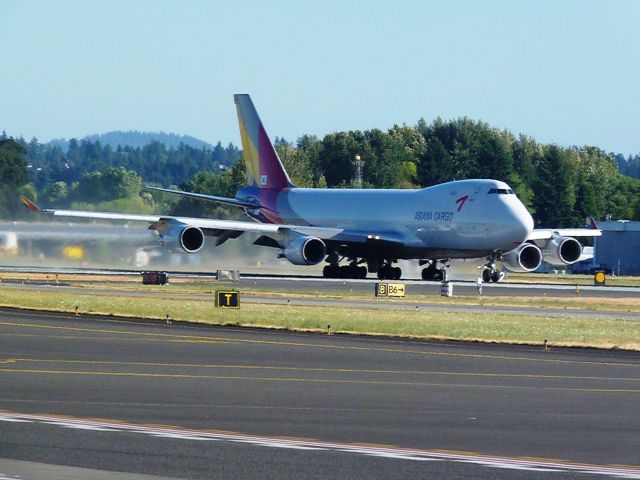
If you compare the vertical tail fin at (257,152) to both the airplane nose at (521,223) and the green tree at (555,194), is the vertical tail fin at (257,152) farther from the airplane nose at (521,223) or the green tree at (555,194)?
the green tree at (555,194)

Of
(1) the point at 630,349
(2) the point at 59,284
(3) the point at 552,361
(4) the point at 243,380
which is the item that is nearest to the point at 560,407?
(4) the point at 243,380

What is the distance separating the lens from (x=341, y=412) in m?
18.7

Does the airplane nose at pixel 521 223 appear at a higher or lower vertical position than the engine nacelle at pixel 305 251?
higher

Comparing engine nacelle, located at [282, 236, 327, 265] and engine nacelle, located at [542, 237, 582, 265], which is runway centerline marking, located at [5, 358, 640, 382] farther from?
engine nacelle, located at [542, 237, 582, 265]

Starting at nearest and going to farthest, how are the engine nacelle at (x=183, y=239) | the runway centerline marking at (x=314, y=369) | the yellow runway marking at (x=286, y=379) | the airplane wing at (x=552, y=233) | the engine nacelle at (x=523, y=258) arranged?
1. the yellow runway marking at (x=286, y=379)
2. the runway centerline marking at (x=314, y=369)
3. the engine nacelle at (x=183, y=239)
4. the engine nacelle at (x=523, y=258)
5. the airplane wing at (x=552, y=233)

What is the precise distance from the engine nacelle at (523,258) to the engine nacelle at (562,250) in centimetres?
172

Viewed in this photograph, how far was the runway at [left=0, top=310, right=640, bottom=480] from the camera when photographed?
14.2 meters

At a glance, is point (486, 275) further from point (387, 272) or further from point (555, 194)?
point (555, 194)

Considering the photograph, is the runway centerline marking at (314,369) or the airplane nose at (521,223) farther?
the airplane nose at (521,223)

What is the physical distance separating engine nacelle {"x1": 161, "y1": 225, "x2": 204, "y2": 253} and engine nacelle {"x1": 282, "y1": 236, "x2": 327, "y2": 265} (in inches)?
160

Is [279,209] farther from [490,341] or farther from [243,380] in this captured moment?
[243,380]

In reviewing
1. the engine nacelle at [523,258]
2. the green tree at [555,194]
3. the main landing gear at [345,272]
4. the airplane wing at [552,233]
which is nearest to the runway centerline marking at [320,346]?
the airplane wing at [552,233]

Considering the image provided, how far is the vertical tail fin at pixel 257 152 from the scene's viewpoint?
73.2 meters

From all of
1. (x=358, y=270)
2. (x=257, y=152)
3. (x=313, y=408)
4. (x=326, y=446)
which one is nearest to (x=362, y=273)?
(x=358, y=270)
